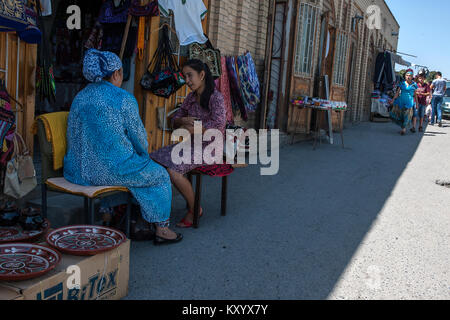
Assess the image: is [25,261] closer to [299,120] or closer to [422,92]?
[299,120]

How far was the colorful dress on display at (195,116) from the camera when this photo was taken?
158 inches

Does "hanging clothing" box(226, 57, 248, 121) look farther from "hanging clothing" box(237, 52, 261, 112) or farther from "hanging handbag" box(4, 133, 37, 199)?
"hanging handbag" box(4, 133, 37, 199)

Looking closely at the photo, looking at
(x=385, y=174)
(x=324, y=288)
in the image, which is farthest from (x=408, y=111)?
(x=324, y=288)

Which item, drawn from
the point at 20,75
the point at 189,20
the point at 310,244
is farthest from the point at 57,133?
the point at 189,20

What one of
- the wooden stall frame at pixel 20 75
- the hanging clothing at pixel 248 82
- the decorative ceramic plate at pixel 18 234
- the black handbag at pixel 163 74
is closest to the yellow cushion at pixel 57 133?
the wooden stall frame at pixel 20 75

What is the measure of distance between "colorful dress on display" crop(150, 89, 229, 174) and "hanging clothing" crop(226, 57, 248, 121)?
9.32 feet

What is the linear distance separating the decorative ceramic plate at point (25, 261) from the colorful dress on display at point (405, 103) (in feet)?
39.2

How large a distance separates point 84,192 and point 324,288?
5.90 ft

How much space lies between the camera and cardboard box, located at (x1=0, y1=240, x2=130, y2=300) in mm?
1971

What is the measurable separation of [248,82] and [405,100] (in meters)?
7.07

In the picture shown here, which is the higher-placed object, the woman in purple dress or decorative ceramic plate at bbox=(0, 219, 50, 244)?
the woman in purple dress

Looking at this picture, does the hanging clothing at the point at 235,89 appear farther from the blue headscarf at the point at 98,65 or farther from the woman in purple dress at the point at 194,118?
the blue headscarf at the point at 98,65

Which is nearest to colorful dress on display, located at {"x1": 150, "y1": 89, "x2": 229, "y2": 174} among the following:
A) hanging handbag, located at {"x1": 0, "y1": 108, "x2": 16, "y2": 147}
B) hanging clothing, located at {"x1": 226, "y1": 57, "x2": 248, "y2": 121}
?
hanging handbag, located at {"x1": 0, "y1": 108, "x2": 16, "y2": 147}

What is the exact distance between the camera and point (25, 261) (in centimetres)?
224
